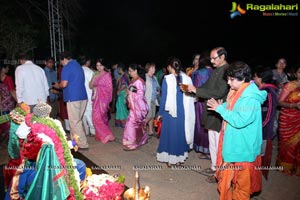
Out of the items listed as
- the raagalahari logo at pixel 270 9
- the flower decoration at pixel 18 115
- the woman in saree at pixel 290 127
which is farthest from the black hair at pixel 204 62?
the raagalahari logo at pixel 270 9

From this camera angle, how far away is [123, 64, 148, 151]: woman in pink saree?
17.7 ft

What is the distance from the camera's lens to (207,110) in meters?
3.88

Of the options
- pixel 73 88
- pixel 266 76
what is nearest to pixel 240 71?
pixel 266 76

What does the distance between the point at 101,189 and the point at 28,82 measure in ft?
11.1

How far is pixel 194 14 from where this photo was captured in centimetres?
1480

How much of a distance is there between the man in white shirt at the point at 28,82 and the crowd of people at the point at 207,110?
0.02 m

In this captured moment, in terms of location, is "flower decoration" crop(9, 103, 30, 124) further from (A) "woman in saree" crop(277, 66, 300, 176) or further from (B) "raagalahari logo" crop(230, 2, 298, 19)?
(B) "raagalahari logo" crop(230, 2, 298, 19)

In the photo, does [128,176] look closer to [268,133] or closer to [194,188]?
[194,188]

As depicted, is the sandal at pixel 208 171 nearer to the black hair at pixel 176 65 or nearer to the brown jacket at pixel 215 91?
the brown jacket at pixel 215 91

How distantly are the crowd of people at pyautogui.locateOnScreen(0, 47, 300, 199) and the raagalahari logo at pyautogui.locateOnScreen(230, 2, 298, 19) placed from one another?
5.53 m

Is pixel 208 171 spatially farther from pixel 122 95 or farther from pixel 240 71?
pixel 122 95

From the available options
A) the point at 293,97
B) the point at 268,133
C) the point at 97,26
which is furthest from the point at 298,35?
the point at 97,26

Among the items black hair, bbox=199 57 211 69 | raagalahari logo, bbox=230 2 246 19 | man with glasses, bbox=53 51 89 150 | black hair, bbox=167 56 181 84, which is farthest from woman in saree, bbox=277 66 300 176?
raagalahari logo, bbox=230 2 246 19

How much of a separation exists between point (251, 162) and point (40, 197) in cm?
209
